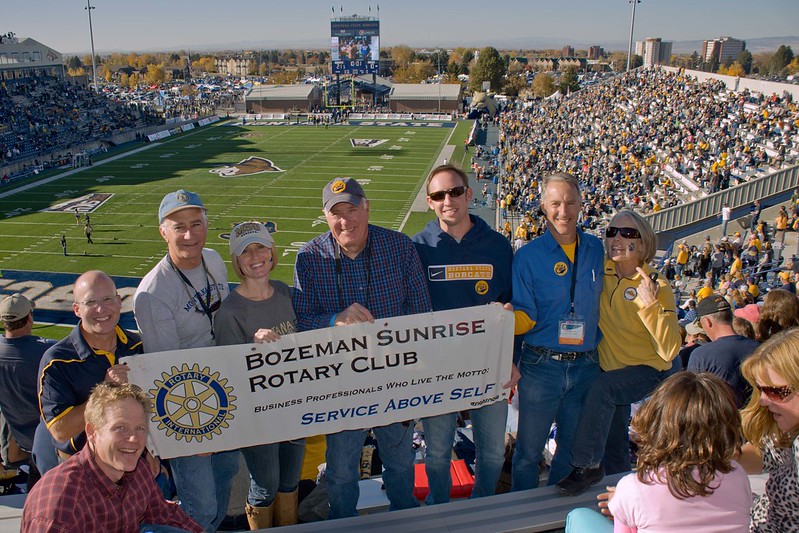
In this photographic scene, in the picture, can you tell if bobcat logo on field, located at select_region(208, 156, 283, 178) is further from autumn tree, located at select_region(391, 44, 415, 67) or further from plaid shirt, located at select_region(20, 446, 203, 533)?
autumn tree, located at select_region(391, 44, 415, 67)

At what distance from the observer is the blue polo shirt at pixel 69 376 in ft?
9.53

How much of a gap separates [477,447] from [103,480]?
7.19 feet

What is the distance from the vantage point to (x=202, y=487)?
335cm

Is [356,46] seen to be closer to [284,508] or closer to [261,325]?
[261,325]

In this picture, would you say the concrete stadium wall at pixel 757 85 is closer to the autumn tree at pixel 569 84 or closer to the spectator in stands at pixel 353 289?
the spectator in stands at pixel 353 289

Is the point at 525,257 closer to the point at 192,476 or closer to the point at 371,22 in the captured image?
the point at 192,476

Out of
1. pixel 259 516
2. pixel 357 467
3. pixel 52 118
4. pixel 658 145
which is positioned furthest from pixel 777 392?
pixel 52 118

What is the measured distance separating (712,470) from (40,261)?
938 inches

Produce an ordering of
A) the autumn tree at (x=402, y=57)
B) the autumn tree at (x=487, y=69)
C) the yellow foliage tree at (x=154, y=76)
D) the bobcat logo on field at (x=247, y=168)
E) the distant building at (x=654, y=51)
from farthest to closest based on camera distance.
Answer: the autumn tree at (x=402, y=57)
the distant building at (x=654, y=51)
the yellow foliage tree at (x=154, y=76)
the autumn tree at (x=487, y=69)
the bobcat logo on field at (x=247, y=168)

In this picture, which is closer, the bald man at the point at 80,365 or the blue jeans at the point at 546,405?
the bald man at the point at 80,365

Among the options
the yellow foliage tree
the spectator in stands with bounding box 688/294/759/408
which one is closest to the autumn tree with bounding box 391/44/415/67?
the yellow foliage tree

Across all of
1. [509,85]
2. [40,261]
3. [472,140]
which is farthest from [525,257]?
[509,85]

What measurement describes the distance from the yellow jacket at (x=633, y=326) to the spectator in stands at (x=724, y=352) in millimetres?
578

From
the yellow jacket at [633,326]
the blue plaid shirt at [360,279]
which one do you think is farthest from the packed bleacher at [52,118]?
the yellow jacket at [633,326]
